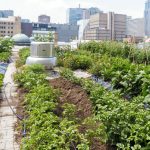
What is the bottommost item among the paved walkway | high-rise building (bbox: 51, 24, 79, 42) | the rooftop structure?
the paved walkway

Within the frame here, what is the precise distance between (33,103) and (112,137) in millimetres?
2069

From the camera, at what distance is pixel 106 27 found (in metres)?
70.5

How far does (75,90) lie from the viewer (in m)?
8.15

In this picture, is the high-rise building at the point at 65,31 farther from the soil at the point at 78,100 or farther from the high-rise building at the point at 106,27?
the soil at the point at 78,100

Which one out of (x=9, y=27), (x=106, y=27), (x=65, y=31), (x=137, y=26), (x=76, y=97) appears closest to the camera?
(x=76, y=97)

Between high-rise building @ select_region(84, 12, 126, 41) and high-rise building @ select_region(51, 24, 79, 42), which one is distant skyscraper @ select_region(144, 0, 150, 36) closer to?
high-rise building @ select_region(84, 12, 126, 41)

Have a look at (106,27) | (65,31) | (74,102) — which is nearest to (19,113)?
(74,102)

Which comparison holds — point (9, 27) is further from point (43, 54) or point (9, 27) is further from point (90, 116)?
point (90, 116)

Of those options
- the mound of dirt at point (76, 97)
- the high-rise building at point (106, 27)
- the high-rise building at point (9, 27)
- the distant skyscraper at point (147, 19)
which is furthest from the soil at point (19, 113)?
the high-rise building at point (9, 27)

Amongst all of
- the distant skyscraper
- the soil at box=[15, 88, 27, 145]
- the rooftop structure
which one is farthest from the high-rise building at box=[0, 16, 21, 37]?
the soil at box=[15, 88, 27, 145]

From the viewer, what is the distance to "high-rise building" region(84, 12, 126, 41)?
64869 mm

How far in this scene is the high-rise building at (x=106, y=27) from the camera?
6487 cm

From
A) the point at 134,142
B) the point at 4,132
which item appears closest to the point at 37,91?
the point at 4,132

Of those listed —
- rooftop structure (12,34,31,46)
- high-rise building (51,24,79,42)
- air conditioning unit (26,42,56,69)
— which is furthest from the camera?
high-rise building (51,24,79,42)
